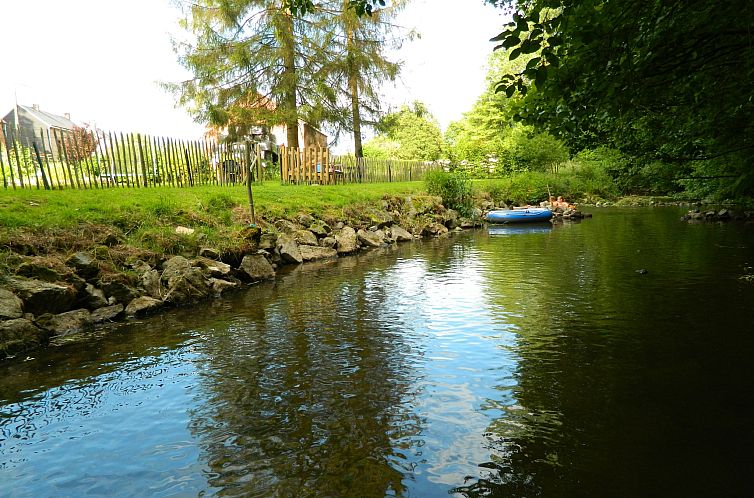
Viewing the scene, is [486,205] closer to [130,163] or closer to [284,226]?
[284,226]

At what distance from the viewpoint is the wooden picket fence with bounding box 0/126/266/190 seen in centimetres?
1231

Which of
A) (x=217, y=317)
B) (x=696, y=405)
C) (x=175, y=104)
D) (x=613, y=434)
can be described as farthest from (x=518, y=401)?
(x=175, y=104)

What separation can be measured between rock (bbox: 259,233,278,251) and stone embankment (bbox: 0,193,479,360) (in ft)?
0.09

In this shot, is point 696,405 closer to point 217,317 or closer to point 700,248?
point 217,317

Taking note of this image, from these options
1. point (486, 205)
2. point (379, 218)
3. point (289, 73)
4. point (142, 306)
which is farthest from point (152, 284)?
point (486, 205)

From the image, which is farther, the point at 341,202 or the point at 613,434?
the point at 341,202

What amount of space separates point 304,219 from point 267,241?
3341mm

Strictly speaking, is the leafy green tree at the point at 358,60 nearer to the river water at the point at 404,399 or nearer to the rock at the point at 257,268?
the rock at the point at 257,268

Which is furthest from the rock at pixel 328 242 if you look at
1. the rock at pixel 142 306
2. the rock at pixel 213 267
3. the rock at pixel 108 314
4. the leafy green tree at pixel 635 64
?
the leafy green tree at pixel 635 64

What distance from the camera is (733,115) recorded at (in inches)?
295

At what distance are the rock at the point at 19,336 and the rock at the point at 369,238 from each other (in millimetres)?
11662

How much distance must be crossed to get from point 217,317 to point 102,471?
4.73m

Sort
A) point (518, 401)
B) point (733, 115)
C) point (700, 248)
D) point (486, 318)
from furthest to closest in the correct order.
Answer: point (700, 248)
point (486, 318)
point (733, 115)
point (518, 401)

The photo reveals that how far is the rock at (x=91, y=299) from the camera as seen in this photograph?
846 centimetres
